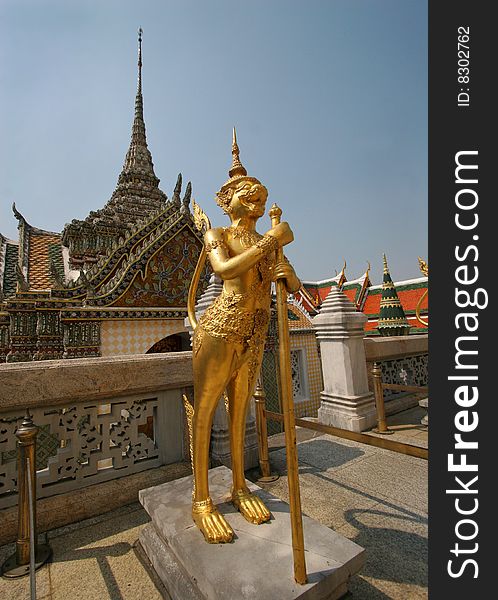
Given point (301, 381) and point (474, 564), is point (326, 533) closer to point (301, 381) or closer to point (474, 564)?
point (474, 564)

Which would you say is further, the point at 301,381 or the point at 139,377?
the point at 301,381

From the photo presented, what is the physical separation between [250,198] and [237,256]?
0.46 m

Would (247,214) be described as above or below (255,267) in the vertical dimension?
above

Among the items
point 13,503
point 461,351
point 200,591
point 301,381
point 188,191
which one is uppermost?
point 188,191

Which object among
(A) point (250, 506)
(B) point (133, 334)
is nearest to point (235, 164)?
(A) point (250, 506)

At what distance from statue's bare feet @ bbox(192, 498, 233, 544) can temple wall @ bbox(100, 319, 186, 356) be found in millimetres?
7682

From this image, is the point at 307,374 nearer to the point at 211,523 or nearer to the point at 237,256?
the point at 211,523

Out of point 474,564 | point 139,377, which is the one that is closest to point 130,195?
point 139,377

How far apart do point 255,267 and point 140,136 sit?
20262 millimetres

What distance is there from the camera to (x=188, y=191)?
44.2 ft

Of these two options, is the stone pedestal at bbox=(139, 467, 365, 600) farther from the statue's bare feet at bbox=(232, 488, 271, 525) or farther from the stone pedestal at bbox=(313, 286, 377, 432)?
the stone pedestal at bbox=(313, 286, 377, 432)

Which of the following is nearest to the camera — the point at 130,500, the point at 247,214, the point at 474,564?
the point at 474,564

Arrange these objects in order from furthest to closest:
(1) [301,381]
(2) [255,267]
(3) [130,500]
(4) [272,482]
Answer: (1) [301,381]
(4) [272,482]
(3) [130,500]
(2) [255,267]

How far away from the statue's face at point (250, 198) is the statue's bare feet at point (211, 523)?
1.85 m
